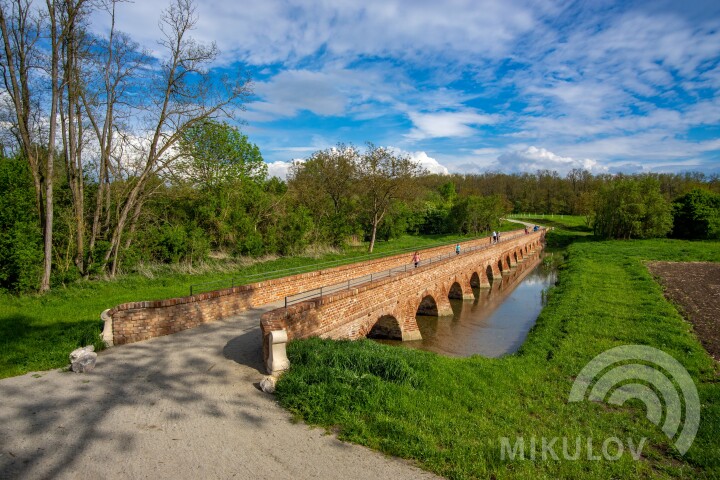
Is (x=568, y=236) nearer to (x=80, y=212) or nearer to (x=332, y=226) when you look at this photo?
(x=332, y=226)

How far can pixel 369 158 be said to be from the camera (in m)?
28.5

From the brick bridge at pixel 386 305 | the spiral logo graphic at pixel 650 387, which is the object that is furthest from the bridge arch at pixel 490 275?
the spiral logo graphic at pixel 650 387

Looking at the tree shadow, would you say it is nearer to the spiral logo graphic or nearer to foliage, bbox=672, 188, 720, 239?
the spiral logo graphic

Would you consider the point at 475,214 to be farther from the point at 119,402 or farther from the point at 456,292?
the point at 119,402

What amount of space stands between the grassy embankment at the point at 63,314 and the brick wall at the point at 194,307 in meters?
0.58

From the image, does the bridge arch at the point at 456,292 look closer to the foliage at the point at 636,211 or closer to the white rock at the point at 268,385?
the white rock at the point at 268,385

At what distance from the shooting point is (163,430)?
4.61 meters

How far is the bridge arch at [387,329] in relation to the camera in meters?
13.8

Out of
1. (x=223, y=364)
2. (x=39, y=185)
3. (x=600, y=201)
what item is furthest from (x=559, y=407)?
(x=600, y=201)

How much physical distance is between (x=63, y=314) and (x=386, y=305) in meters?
9.03

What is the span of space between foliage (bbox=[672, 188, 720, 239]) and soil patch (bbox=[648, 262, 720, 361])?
20.4m

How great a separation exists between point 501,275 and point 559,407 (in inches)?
1007

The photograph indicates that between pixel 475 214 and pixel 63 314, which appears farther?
pixel 475 214

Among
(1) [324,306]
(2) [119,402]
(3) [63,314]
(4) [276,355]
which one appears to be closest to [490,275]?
(1) [324,306]
